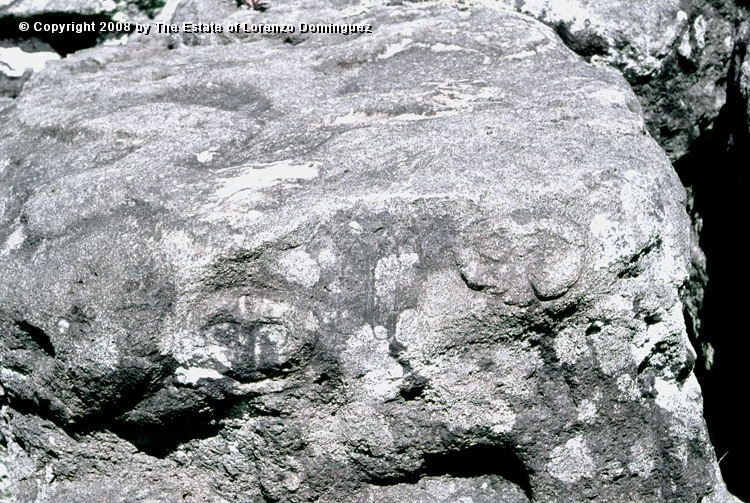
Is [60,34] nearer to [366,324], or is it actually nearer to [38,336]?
[38,336]

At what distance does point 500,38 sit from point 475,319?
0.90 meters

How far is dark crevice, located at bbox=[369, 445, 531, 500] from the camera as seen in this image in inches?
59.3

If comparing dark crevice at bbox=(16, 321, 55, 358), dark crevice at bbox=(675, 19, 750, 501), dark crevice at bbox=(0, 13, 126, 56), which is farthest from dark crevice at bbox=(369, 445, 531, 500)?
dark crevice at bbox=(0, 13, 126, 56)

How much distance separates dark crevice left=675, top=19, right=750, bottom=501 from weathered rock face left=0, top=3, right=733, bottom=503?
20.7 inches

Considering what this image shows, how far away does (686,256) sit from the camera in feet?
5.05

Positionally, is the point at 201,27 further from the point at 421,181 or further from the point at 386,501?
the point at 386,501

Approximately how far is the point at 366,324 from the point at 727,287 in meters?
1.14

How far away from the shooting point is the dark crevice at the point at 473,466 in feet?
4.94

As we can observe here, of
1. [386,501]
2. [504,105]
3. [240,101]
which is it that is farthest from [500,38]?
[386,501]

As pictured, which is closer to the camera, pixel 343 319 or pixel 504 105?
pixel 343 319

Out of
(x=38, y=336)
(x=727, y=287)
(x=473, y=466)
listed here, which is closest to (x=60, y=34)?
(x=38, y=336)

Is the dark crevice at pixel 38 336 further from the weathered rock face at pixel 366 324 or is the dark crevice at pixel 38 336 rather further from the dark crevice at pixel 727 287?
the dark crevice at pixel 727 287

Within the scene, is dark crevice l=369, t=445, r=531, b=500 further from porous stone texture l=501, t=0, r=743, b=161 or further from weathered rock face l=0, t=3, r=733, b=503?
porous stone texture l=501, t=0, r=743, b=161

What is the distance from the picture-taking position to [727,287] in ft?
7.02
